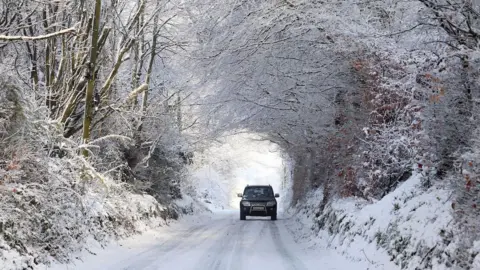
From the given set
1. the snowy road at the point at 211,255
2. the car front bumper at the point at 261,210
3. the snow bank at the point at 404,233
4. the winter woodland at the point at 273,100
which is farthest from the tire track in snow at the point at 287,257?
the car front bumper at the point at 261,210

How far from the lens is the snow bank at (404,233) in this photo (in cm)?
666

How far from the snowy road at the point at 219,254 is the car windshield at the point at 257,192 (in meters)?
8.66

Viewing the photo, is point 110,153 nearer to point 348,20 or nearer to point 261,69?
point 261,69

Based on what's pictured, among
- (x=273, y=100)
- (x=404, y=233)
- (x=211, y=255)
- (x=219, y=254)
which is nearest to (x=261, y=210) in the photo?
(x=273, y=100)

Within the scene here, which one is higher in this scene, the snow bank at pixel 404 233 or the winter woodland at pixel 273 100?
the winter woodland at pixel 273 100

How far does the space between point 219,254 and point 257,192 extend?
13.9m

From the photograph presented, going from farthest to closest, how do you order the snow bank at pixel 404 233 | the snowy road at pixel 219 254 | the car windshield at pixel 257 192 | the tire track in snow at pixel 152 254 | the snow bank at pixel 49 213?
the car windshield at pixel 257 192, the snowy road at pixel 219 254, the tire track in snow at pixel 152 254, the snow bank at pixel 49 213, the snow bank at pixel 404 233

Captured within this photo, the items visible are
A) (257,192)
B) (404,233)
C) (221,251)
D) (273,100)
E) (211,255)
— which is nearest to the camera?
(404,233)

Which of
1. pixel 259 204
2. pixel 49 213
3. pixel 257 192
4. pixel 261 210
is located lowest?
pixel 261 210

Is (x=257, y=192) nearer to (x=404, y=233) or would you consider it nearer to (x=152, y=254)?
(x=152, y=254)

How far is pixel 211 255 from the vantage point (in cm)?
1142

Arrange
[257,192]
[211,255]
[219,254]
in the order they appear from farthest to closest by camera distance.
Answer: [257,192], [219,254], [211,255]

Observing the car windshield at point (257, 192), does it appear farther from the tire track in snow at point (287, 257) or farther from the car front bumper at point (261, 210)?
the tire track in snow at point (287, 257)

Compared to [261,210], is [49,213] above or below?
above
